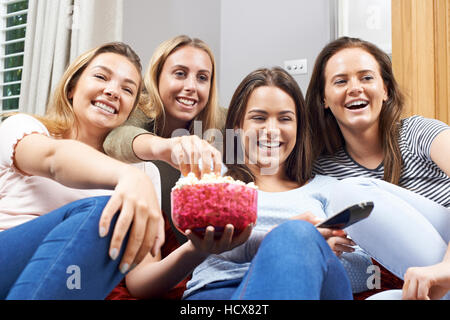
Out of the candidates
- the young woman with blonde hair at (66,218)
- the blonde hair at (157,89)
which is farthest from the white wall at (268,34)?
the young woman with blonde hair at (66,218)

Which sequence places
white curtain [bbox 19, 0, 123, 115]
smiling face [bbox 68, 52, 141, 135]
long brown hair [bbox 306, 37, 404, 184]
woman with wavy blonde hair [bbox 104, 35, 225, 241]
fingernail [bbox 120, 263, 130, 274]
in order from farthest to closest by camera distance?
white curtain [bbox 19, 0, 123, 115], woman with wavy blonde hair [bbox 104, 35, 225, 241], long brown hair [bbox 306, 37, 404, 184], smiling face [bbox 68, 52, 141, 135], fingernail [bbox 120, 263, 130, 274]

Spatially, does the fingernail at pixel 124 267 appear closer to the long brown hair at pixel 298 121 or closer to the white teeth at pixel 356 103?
the long brown hair at pixel 298 121

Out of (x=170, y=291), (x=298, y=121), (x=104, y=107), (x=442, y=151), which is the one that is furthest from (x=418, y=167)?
(x=104, y=107)

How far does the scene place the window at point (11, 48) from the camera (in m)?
2.49

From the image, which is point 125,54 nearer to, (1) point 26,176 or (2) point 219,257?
(1) point 26,176

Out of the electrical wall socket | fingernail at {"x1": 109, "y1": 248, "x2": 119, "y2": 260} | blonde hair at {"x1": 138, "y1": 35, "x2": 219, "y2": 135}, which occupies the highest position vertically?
the electrical wall socket

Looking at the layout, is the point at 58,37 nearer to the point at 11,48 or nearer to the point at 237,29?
the point at 11,48

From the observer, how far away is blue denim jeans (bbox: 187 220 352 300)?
66 centimetres

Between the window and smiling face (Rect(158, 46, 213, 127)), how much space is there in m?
1.11

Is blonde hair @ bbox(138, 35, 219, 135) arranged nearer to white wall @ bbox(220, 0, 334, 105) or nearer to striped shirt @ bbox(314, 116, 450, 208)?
striped shirt @ bbox(314, 116, 450, 208)

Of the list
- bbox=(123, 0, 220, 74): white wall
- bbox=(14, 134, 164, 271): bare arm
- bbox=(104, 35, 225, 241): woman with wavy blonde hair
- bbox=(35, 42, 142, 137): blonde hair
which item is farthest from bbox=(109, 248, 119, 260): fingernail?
bbox=(123, 0, 220, 74): white wall

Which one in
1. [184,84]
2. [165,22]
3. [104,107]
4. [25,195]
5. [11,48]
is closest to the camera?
[25,195]

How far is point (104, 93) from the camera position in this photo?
4.37 ft

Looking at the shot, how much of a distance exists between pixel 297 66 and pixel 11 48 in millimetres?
1472
